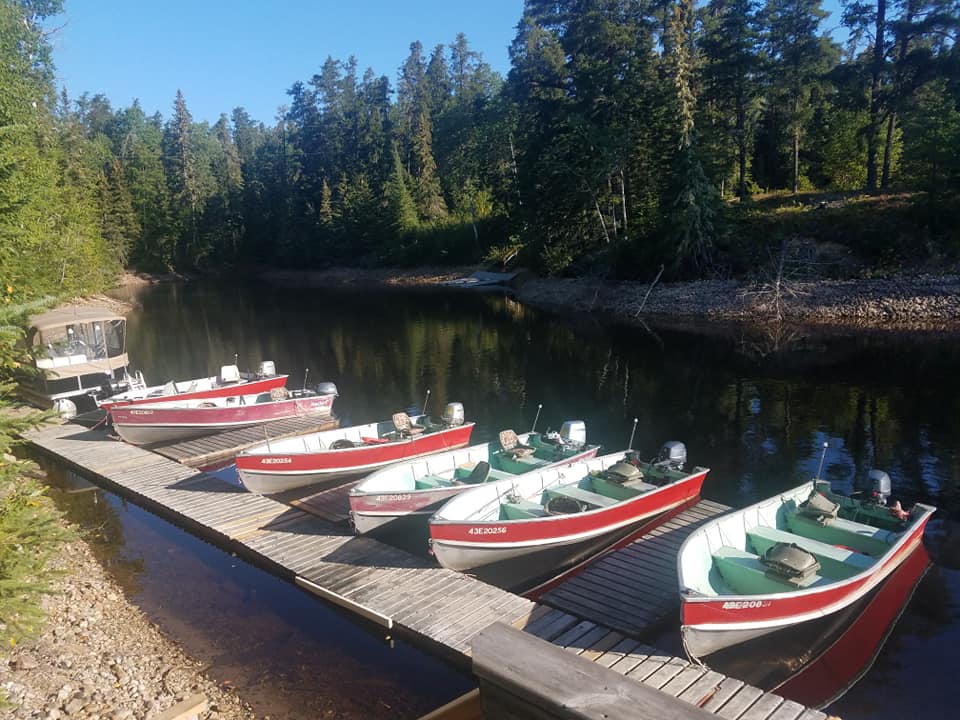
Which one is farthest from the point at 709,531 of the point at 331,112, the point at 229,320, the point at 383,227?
the point at 331,112

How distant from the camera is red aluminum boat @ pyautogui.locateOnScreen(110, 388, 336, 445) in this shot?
19.2 m

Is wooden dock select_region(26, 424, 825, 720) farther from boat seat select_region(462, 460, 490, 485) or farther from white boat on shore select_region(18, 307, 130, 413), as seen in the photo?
white boat on shore select_region(18, 307, 130, 413)

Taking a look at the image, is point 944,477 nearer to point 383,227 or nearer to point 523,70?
point 523,70

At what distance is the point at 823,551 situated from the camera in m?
10.6

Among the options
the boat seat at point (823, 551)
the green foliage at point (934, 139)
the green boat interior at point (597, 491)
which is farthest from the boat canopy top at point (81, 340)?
the green foliage at point (934, 139)

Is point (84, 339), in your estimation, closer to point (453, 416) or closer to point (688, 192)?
point (453, 416)

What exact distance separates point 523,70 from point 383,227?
957 inches

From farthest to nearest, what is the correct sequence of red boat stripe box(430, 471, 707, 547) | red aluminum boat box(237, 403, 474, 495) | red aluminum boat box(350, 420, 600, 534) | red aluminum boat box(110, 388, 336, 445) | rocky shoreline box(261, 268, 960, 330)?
rocky shoreline box(261, 268, 960, 330) < red aluminum boat box(110, 388, 336, 445) < red aluminum boat box(237, 403, 474, 495) < red aluminum boat box(350, 420, 600, 534) < red boat stripe box(430, 471, 707, 547)

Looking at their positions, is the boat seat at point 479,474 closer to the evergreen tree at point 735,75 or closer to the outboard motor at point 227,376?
the outboard motor at point 227,376

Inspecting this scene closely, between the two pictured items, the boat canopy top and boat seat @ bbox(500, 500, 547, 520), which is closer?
boat seat @ bbox(500, 500, 547, 520)

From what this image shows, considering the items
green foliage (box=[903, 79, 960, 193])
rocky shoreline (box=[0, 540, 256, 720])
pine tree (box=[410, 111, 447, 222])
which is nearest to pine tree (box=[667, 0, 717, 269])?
green foliage (box=[903, 79, 960, 193])

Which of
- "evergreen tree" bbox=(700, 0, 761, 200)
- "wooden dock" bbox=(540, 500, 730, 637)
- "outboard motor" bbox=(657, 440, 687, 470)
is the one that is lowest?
"wooden dock" bbox=(540, 500, 730, 637)

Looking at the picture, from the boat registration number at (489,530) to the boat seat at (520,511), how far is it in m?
0.98

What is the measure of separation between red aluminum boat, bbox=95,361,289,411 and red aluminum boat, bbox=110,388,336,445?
375mm
